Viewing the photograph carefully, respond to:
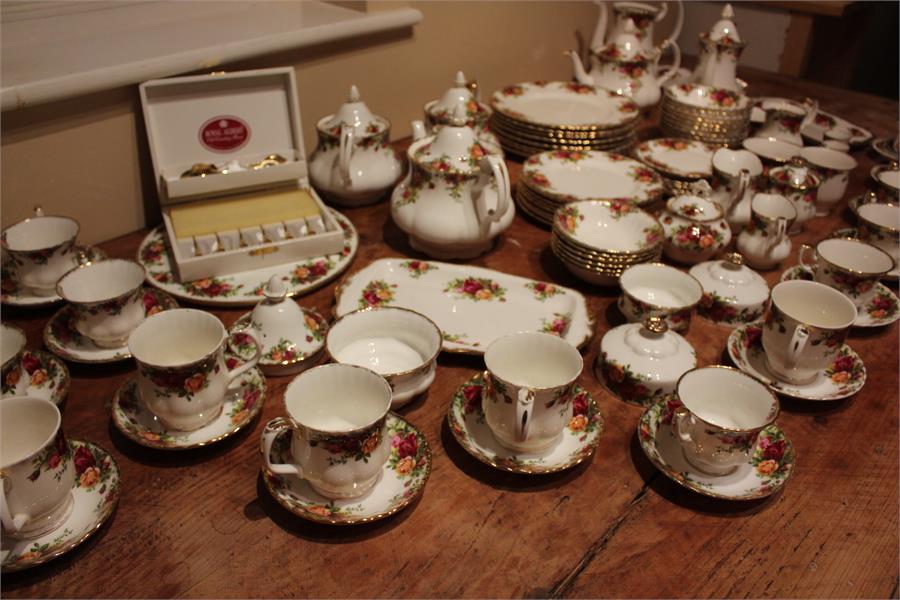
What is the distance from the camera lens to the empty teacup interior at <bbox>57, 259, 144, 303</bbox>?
1018 mm

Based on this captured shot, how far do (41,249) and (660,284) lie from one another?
97cm

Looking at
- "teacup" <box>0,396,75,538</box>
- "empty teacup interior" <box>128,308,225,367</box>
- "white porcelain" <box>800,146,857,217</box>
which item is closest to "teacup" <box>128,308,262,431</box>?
"empty teacup interior" <box>128,308,225,367</box>

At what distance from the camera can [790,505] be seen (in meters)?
Result: 0.87

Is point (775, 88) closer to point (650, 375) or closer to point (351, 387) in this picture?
point (650, 375)

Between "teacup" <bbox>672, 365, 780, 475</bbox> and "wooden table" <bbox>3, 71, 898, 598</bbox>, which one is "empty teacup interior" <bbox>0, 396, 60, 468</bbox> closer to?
"wooden table" <bbox>3, 71, 898, 598</bbox>

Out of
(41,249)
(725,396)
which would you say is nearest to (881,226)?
(725,396)

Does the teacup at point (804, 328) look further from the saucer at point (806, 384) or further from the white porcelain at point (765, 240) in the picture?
the white porcelain at point (765, 240)

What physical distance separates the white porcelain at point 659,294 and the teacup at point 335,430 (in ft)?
1.50

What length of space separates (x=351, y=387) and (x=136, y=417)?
0.29m

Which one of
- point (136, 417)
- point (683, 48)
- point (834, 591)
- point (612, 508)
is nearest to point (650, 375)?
point (612, 508)

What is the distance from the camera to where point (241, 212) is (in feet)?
4.14

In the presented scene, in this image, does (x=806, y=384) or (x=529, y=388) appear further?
(x=806, y=384)

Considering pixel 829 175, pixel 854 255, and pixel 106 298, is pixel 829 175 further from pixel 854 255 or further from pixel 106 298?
pixel 106 298

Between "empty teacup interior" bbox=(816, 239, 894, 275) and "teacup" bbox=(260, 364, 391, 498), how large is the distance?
0.82 meters
